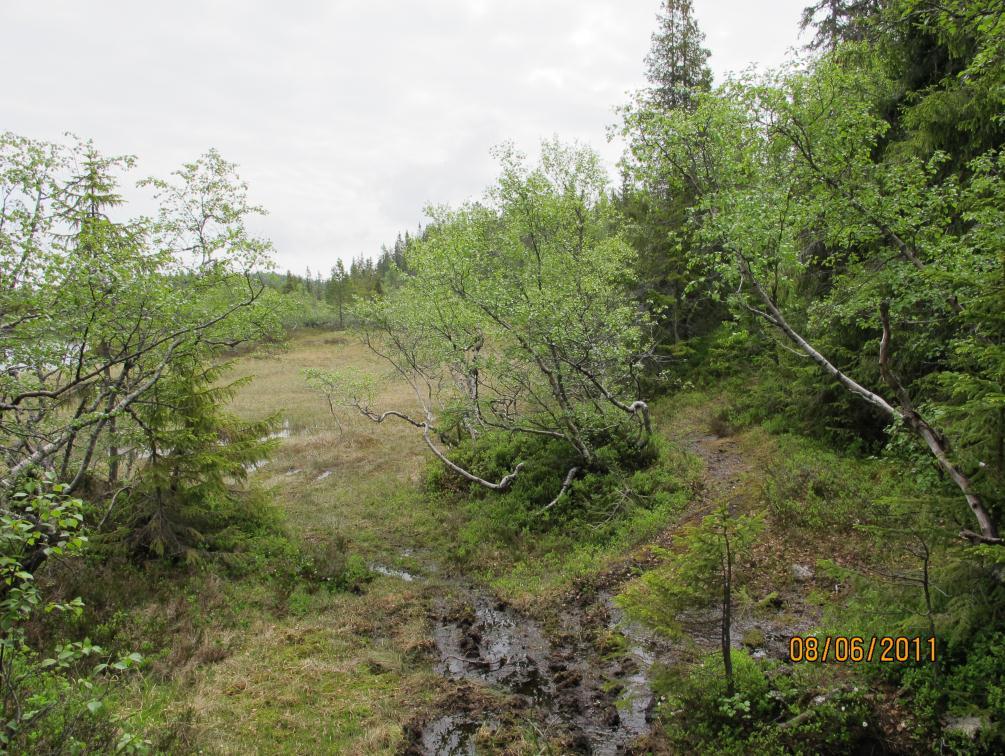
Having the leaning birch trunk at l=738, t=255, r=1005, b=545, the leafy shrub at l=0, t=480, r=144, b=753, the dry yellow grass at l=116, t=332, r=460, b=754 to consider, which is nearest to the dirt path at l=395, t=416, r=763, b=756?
the dry yellow grass at l=116, t=332, r=460, b=754

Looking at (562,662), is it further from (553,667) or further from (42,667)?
(42,667)

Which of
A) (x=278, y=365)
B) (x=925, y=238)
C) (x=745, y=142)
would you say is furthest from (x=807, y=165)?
(x=278, y=365)

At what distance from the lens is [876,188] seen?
7.39 metres

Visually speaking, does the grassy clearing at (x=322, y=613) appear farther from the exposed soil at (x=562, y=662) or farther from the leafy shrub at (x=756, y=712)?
the leafy shrub at (x=756, y=712)

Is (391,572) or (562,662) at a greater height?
(391,572)

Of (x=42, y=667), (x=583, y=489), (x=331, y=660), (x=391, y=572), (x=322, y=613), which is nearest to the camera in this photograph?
(x=42, y=667)

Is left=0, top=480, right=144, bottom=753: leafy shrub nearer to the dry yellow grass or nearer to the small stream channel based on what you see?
the dry yellow grass

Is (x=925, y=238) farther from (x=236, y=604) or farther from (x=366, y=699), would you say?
(x=236, y=604)

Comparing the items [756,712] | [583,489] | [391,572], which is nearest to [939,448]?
[756,712]
